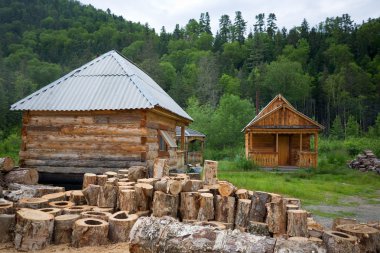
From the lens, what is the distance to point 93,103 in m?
11.1

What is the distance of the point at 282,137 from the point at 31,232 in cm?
2449

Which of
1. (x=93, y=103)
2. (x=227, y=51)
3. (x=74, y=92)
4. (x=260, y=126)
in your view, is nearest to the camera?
(x=93, y=103)

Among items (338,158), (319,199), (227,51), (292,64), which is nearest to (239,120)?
(338,158)

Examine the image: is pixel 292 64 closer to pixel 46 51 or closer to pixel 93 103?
pixel 46 51

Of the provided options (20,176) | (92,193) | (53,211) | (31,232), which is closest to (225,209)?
(92,193)

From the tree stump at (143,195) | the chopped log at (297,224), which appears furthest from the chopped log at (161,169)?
the chopped log at (297,224)

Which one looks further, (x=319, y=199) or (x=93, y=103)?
(x=319, y=199)

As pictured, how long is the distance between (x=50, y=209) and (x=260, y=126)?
68.1 feet

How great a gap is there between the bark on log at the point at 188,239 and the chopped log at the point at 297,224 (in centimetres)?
150

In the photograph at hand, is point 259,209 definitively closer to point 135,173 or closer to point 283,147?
point 135,173

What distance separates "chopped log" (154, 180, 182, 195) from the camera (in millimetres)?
6395

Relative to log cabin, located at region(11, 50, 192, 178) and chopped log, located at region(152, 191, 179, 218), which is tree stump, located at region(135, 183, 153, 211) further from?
log cabin, located at region(11, 50, 192, 178)

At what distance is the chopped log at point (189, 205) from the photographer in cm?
637

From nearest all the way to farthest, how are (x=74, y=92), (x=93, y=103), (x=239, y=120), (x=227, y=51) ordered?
(x=93, y=103) < (x=74, y=92) < (x=239, y=120) < (x=227, y=51)
